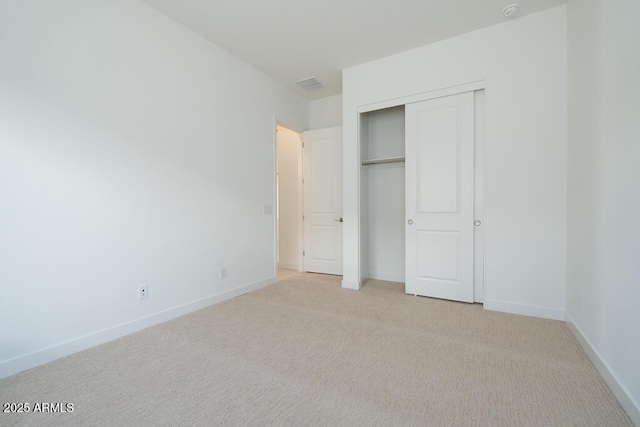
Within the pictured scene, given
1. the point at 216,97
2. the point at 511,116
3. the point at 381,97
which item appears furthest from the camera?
the point at 381,97

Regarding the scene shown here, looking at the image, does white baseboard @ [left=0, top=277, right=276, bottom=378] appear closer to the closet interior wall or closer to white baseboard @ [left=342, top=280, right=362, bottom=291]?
white baseboard @ [left=342, top=280, right=362, bottom=291]

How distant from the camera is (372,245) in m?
4.37

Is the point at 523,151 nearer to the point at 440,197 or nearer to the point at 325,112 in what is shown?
the point at 440,197

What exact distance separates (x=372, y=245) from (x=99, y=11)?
13.1 feet

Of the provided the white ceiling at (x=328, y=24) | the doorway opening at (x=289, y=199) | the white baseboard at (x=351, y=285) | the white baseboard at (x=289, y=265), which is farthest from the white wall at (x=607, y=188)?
the white baseboard at (x=289, y=265)

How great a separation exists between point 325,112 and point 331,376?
4146mm

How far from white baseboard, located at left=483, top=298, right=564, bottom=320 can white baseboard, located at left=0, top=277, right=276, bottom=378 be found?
2.99 metres

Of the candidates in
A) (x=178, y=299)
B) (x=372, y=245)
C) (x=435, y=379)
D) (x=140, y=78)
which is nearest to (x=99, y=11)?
(x=140, y=78)

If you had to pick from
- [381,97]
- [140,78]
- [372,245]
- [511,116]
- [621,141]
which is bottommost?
[372,245]

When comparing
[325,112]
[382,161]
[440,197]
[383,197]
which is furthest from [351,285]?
[325,112]

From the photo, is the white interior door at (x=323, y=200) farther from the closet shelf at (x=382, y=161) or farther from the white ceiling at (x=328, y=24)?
the white ceiling at (x=328, y=24)

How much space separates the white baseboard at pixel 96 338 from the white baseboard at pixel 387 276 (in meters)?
2.19

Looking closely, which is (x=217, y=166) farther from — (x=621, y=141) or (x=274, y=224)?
(x=621, y=141)

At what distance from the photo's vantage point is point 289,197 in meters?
5.14
